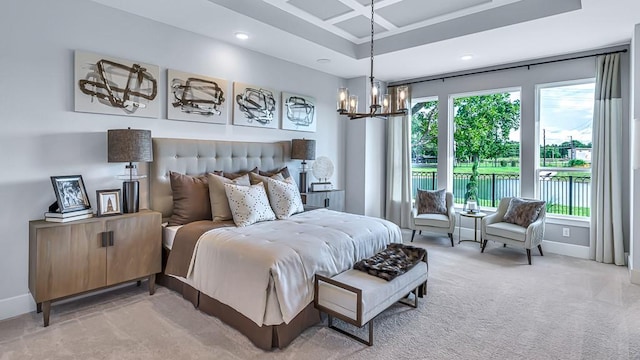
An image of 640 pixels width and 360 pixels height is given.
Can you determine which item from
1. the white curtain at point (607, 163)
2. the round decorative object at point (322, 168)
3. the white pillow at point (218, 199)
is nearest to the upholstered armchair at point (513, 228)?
the white curtain at point (607, 163)

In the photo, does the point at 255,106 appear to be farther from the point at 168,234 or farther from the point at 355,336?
the point at 355,336

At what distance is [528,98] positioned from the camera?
4988mm

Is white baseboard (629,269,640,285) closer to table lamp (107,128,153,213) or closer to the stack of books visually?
table lamp (107,128,153,213)

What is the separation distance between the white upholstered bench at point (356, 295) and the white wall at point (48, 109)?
7.86 feet

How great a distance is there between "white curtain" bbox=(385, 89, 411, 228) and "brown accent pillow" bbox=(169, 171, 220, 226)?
12.2 feet

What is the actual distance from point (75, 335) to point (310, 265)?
71.8 inches

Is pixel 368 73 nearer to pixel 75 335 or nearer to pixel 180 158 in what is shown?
pixel 180 158

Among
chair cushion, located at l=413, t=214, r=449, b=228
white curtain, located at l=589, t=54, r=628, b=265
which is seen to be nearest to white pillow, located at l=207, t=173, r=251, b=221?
chair cushion, located at l=413, t=214, r=449, b=228

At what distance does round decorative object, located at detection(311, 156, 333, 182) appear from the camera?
17.7 feet

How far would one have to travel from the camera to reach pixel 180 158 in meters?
3.71

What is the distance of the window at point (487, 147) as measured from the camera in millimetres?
5254

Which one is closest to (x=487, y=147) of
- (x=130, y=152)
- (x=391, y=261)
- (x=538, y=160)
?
(x=538, y=160)

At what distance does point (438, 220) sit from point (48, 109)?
193 inches

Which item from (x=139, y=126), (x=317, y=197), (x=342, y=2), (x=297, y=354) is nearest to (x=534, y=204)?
(x=317, y=197)
